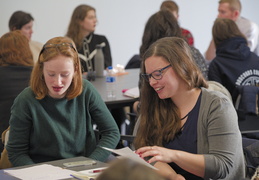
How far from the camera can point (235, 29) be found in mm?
3979

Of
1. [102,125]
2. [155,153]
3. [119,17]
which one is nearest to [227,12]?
[119,17]

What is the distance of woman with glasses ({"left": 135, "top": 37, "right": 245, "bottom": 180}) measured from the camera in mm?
2096

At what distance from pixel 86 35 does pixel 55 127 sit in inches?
121

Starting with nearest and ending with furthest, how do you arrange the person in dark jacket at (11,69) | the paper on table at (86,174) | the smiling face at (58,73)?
the paper on table at (86,174) → the smiling face at (58,73) → the person in dark jacket at (11,69)

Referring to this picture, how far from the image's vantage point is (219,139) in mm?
2107

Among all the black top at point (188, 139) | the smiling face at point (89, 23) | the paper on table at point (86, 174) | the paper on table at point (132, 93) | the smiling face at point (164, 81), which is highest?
the smiling face at point (89, 23)

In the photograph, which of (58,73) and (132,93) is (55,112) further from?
→ (132,93)

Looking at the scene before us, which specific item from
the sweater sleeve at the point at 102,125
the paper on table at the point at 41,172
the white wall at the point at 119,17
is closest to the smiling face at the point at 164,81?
the sweater sleeve at the point at 102,125

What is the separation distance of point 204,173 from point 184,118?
319mm

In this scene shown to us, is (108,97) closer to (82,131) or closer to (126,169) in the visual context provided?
(82,131)

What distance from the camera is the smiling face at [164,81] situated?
2217 millimetres

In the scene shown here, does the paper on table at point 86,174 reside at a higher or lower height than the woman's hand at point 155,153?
lower

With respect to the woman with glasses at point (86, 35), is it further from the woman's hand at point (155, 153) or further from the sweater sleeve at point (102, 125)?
the woman's hand at point (155, 153)

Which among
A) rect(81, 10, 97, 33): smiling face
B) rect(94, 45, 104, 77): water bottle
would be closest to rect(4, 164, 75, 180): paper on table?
rect(94, 45, 104, 77): water bottle
